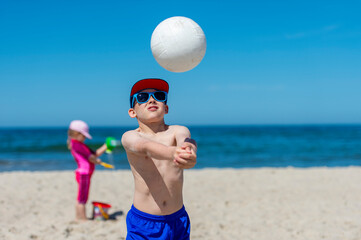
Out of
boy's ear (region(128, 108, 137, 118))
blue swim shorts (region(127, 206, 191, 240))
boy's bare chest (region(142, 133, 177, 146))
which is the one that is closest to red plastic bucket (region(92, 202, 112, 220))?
blue swim shorts (region(127, 206, 191, 240))

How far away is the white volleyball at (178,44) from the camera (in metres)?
2.35

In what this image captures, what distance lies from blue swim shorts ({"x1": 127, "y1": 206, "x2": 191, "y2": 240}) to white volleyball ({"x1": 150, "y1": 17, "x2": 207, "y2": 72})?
45.0 inches

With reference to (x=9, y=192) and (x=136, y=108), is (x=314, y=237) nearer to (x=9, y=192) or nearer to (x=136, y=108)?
(x=136, y=108)

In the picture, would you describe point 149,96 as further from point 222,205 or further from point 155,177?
point 222,205

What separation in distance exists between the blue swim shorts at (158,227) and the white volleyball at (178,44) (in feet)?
3.75

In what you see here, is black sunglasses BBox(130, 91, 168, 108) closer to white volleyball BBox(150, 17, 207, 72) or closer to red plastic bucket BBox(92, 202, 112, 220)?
white volleyball BBox(150, 17, 207, 72)

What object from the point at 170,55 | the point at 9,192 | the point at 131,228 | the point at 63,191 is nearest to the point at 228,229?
the point at 131,228

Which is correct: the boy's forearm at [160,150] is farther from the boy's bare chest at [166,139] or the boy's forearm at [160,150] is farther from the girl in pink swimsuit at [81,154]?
the girl in pink swimsuit at [81,154]

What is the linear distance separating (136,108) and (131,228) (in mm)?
953

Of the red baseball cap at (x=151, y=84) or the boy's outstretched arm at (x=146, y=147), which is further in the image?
the red baseball cap at (x=151, y=84)

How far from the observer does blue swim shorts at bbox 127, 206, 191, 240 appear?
260 cm

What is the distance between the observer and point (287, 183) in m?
8.68

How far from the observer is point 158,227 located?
260cm

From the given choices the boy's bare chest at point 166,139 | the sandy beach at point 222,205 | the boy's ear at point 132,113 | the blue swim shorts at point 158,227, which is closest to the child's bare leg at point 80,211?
the sandy beach at point 222,205
